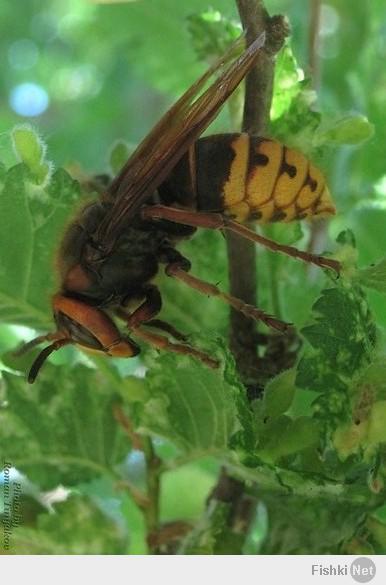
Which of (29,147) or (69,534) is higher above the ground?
(29,147)

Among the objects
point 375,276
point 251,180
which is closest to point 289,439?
point 375,276

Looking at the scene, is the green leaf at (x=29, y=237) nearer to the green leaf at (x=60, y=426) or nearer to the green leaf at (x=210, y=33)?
the green leaf at (x=60, y=426)

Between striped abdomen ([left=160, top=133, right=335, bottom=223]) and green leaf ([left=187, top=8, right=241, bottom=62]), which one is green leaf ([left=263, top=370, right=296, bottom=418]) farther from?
green leaf ([left=187, top=8, right=241, bottom=62])

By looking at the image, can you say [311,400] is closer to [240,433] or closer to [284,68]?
[240,433]

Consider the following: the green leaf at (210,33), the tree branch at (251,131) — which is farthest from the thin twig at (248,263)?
the green leaf at (210,33)

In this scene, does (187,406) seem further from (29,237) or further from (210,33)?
(210,33)

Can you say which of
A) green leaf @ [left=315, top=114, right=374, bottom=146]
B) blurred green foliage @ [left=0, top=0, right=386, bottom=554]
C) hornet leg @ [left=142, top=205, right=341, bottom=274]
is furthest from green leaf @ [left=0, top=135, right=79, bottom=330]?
green leaf @ [left=315, top=114, right=374, bottom=146]
